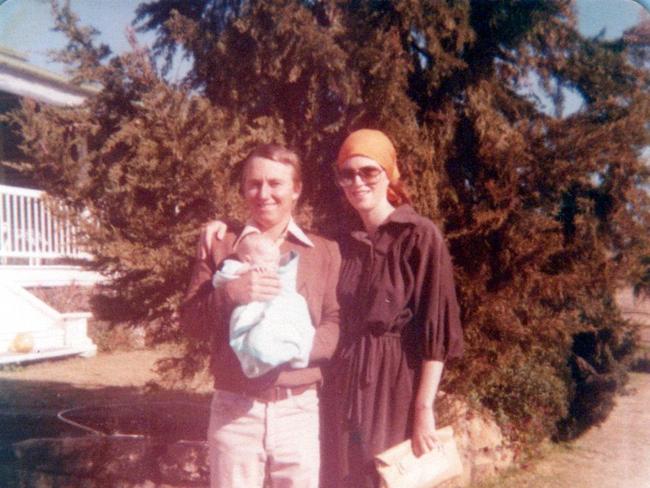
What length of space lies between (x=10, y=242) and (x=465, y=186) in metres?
7.83

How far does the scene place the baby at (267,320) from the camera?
2238 millimetres

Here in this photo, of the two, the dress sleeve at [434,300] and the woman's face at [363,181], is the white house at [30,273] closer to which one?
the woman's face at [363,181]

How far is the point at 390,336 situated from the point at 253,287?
552 mm

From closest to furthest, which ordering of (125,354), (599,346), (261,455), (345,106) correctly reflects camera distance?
1. (261,455)
2. (345,106)
3. (599,346)
4. (125,354)

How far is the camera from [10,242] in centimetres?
953

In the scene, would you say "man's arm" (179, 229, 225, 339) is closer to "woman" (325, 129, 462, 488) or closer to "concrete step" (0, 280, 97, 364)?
"woman" (325, 129, 462, 488)

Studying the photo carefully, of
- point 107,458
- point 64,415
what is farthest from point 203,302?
point 64,415

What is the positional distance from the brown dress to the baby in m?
0.21

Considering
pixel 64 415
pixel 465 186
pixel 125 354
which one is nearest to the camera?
pixel 465 186

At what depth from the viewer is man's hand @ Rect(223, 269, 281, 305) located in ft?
7.54

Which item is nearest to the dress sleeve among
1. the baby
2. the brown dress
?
Result: the brown dress

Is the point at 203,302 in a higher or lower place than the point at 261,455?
higher

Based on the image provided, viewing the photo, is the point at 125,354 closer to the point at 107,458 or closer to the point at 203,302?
the point at 107,458

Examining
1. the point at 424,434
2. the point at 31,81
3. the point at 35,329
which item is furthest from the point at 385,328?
the point at 31,81
